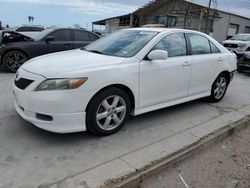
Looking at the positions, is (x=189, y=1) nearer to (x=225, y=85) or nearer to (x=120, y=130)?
(x=225, y=85)

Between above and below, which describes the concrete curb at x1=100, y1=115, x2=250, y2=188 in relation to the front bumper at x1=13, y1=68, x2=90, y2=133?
below

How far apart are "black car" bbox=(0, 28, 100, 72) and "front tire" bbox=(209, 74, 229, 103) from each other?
203 inches

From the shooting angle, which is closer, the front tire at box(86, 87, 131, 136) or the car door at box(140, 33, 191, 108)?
the front tire at box(86, 87, 131, 136)

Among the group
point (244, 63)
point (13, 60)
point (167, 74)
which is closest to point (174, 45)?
point (167, 74)

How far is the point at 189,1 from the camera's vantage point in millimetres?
30453

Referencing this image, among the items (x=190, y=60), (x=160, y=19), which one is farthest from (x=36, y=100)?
(x=160, y=19)

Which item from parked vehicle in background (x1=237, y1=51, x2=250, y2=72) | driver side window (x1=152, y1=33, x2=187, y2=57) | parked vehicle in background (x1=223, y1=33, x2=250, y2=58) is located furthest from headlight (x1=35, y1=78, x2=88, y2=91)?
parked vehicle in background (x1=223, y1=33, x2=250, y2=58)

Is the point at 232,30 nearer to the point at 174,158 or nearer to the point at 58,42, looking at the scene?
the point at 58,42

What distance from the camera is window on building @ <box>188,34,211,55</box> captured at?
4797 millimetres

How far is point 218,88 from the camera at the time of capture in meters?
5.54

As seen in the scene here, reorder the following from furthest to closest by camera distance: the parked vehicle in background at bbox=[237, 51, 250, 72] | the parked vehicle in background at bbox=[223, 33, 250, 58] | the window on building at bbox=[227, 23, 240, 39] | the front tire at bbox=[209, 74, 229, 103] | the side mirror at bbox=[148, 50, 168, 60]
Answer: the window on building at bbox=[227, 23, 240, 39], the parked vehicle in background at bbox=[223, 33, 250, 58], the parked vehicle in background at bbox=[237, 51, 250, 72], the front tire at bbox=[209, 74, 229, 103], the side mirror at bbox=[148, 50, 168, 60]

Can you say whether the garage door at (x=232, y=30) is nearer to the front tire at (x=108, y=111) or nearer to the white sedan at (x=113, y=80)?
the white sedan at (x=113, y=80)

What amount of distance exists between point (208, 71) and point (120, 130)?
2227 millimetres

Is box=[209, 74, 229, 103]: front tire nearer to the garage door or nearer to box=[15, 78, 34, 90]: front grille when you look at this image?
box=[15, 78, 34, 90]: front grille
